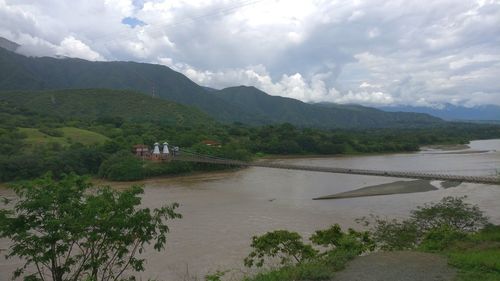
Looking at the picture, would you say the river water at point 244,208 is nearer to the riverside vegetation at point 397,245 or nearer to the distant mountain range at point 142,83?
the riverside vegetation at point 397,245

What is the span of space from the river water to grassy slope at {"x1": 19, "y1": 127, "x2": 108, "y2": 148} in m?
10.6

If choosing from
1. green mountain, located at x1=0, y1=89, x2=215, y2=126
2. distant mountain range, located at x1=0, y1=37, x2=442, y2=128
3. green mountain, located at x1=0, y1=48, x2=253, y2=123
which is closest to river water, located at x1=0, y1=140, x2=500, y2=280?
green mountain, located at x1=0, y1=89, x2=215, y2=126

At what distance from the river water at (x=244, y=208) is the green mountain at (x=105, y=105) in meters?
35.6

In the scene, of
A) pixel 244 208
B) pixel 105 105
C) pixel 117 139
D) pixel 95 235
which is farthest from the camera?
pixel 105 105

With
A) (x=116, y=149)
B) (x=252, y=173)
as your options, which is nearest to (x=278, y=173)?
(x=252, y=173)

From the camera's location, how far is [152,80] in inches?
4759

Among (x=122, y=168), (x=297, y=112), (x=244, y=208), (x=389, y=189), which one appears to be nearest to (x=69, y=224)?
(x=244, y=208)

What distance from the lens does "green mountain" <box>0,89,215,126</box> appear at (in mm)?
60812

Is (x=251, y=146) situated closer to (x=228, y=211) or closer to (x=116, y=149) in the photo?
(x=116, y=149)

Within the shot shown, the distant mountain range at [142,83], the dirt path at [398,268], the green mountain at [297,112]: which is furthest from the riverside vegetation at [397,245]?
the green mountain at [297,112]

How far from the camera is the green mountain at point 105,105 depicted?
6081 centimetres

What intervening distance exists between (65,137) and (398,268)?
36343 millimetres

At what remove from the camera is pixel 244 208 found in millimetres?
17375

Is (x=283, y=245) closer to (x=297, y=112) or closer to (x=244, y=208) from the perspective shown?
(x=244, y=208)
